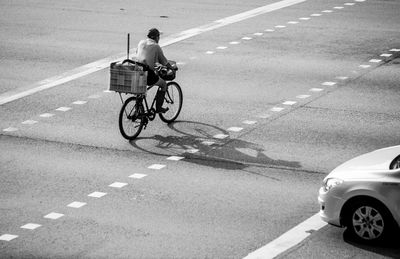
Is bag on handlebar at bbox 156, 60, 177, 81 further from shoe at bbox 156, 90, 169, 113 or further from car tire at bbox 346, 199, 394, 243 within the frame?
car tire at bbox 346, 199, 394, 243

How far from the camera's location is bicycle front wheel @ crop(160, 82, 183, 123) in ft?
61.5

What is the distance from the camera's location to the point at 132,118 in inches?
690

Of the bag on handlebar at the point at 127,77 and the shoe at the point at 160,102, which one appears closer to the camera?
the bag on handlebar at the point at 127,77

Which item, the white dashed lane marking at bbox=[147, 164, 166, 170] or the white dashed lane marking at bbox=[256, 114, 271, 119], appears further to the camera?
the white dashed lane marking at bbox=[256, 114, 271, 119]

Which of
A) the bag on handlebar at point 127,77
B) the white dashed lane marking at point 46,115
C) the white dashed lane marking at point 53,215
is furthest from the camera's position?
the white dashed lane marking at point 46,115

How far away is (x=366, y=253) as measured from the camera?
12195 millimetres

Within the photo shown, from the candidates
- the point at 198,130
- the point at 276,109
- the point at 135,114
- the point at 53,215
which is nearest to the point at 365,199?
the point at 53,215

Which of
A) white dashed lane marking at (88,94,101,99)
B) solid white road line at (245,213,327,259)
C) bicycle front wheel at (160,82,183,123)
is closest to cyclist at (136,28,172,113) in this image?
bicycle front wheel at (160,82,183,123)

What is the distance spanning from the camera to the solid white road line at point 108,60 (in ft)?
68.7

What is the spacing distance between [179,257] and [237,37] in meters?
14.9

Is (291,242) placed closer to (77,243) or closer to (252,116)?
(77,243)

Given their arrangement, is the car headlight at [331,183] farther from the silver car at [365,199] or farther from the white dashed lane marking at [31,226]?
the white dashed lane marking at [31,226]

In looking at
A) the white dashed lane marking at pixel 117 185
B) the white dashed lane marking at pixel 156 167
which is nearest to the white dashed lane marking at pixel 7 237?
the white dashed lane marking at pixel 117 185

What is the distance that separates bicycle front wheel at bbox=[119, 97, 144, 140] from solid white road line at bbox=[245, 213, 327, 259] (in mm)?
5090
